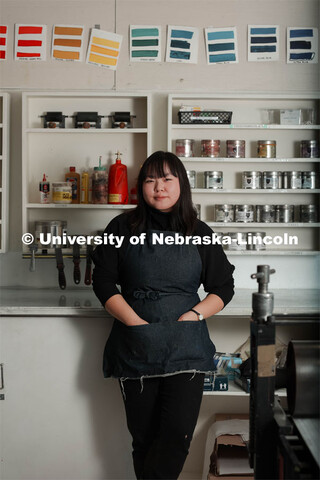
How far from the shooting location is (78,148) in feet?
11.3

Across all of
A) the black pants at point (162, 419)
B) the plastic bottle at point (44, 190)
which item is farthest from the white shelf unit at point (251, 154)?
the black pants at point (162, 419)

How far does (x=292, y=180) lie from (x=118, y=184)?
1.01m

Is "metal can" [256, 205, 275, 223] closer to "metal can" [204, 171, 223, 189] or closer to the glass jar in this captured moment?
"metal can" [204, 171, 223, 189]

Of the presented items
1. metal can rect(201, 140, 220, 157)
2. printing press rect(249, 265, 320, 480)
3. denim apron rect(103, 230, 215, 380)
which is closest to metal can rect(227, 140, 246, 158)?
metal can rect(201, 140, 220, 157)

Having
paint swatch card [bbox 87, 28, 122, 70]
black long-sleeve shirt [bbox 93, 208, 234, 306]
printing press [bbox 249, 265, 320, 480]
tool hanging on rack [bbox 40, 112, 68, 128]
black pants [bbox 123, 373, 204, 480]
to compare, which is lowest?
black pants [bbox 123, 373, 204, 480]

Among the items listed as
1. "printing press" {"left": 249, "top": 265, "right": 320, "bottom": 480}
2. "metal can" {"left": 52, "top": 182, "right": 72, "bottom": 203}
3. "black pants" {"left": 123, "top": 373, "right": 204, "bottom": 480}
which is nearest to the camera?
→ "printing press" {"left": 249, "top": 265, "right": 320, "bottom": 480}

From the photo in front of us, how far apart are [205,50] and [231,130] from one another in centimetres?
50

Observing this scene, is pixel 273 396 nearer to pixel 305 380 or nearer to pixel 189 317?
pixel 305 380

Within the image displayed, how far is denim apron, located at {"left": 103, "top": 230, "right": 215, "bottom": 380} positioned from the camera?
212 centimetres

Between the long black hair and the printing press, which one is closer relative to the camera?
the printing press

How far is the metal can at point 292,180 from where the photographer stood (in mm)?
3273

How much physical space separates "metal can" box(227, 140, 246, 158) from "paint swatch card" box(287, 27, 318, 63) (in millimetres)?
603

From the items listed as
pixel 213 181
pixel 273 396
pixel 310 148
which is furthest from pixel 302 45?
pixel 273 396

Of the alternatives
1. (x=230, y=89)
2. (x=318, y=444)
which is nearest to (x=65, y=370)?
(x=318, y=444)
